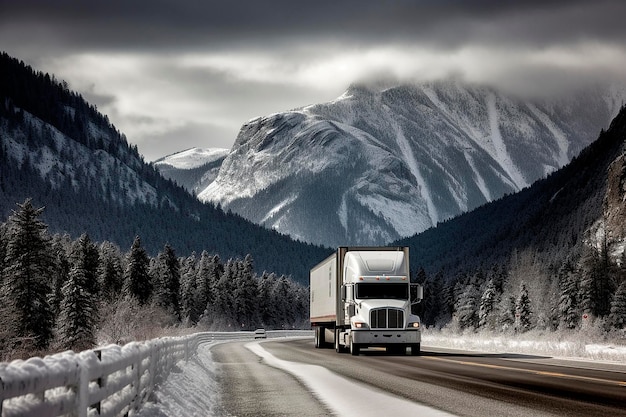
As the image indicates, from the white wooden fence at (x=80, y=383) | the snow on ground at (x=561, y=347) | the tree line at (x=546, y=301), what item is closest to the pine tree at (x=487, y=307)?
the tree line at (x=546, y=301)

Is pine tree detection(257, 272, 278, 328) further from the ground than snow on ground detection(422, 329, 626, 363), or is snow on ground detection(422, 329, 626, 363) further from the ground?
pine tree detection(257, 272, 278, 328)

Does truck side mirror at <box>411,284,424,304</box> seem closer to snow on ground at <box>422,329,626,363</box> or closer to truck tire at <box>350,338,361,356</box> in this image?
truck tire at <box>350,338,361,356</box>

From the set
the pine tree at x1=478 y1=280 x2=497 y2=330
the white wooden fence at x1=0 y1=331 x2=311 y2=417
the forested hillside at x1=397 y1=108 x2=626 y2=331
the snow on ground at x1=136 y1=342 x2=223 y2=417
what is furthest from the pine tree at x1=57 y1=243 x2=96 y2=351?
the white wooden fence at x1=0 y1=331 x2=311 y2=417

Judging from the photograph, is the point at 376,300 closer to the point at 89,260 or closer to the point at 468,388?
the point at 468,388

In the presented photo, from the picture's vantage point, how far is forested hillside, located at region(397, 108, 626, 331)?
7950 centimetres

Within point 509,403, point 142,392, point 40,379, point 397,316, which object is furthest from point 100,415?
point 397,316

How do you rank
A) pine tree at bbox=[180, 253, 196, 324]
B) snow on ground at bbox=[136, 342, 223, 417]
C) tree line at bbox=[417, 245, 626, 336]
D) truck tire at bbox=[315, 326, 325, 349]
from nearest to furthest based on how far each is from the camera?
snow on ground at bbox=[136, 342, 223, 417] → truck tire at bbox=[315, 326, 325, 349] → tree line at bbox=[417, 245, 626, 336] → pine tree at bbox=[180, 253, 196, 324]

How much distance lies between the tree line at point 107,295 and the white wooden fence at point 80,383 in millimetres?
7900

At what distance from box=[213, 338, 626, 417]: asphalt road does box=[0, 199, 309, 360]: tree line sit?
4.13m

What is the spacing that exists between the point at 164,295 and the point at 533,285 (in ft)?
180

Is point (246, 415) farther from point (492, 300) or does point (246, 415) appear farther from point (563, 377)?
point (492, 300)

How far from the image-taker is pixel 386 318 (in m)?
33.6

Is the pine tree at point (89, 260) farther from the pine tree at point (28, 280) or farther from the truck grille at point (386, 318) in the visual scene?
the truck grille at point (386, 318)

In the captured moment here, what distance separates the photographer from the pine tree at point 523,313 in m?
84.6
